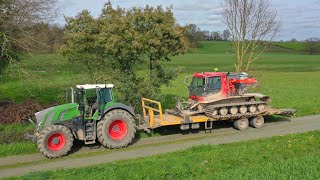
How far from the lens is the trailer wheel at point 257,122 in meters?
17.0

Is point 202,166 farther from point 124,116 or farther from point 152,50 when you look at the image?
point 152,50

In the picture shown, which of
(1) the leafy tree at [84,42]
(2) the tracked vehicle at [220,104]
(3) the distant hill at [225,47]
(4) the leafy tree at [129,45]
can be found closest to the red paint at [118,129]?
(2) the tracked vehicle at [220,104]

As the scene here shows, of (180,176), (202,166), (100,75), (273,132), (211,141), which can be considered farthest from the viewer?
(100,75)

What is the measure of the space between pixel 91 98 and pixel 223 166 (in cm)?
570

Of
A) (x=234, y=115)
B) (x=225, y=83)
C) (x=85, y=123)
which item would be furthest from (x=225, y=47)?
(x=85, y=123)

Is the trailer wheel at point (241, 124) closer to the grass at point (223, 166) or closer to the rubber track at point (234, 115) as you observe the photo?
the rubber track at point (234, 115)

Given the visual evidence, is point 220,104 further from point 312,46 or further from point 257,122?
point 312,46

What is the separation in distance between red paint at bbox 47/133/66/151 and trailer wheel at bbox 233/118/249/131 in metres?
7.69

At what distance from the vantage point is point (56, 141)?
12516 millimetres

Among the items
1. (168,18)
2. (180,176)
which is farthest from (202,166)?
(168,18)

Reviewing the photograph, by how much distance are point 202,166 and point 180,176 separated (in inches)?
39.1

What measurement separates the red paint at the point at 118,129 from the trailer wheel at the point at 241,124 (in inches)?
212

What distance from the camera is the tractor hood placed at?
12.9 meters

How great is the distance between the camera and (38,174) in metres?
9.77
